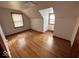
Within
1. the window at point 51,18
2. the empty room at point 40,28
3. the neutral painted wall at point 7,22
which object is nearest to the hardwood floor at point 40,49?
the empty room at point 40,28

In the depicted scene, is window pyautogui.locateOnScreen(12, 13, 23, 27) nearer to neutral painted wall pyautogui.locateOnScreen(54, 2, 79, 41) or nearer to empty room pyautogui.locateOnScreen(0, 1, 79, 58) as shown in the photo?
empty room pyautogui.locateOnScreen(0, 1, 79, 58)

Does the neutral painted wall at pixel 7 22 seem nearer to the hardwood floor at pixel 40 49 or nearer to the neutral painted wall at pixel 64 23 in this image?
the hardwood floor at pixel 40 49

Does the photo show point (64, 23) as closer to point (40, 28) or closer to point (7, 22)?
point (40, 28)

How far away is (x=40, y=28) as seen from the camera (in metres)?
5.13

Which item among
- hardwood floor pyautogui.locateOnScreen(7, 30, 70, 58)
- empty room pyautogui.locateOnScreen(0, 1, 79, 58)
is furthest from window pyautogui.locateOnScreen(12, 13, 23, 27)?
hardwood floor pyautogui.locateOnScreen(7, 30, 70, 58)

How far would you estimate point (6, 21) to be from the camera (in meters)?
4.25

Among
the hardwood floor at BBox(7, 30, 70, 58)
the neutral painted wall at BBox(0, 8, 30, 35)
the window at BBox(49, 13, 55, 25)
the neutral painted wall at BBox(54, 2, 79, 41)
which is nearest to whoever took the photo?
the hardwood floor at BBox(7, 30, 70, 58)

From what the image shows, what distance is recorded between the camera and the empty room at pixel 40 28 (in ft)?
7.66

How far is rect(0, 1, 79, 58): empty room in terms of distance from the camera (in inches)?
91.9

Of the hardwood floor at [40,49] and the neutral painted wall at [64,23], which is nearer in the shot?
the hardwood floor at [40,49]

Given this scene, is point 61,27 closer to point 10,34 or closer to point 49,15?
point 49,15

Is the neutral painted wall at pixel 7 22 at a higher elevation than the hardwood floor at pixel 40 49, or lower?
higher

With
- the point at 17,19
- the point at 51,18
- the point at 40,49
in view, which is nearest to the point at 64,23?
the point at 40,49

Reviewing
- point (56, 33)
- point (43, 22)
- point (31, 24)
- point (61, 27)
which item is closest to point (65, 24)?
point (61, 27)
